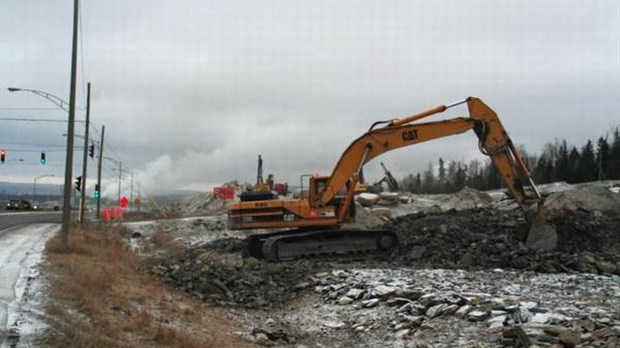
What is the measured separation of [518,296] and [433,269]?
5233 mm

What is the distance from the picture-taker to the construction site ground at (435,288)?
1059 centimetres

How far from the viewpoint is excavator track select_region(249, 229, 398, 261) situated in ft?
70.7

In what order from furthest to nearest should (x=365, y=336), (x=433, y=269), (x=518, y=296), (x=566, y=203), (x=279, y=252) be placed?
(x=566, y=203)
(x=279, y=252)
(x=433, y=269)
(x=518, y=296)
(x=365, y=336)

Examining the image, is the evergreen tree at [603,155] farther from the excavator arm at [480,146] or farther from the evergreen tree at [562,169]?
the excavator arm at [480,146]

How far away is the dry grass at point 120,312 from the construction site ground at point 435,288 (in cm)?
65

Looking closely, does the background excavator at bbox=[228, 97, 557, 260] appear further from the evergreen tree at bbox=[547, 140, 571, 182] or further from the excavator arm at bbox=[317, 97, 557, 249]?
the evergreen tree at bbox=[547, 140, 571, 182]

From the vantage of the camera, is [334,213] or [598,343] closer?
[598,343]

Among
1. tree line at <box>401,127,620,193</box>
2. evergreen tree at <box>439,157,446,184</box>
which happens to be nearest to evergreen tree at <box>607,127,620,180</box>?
tree line at <box>401,127,620,193</box>

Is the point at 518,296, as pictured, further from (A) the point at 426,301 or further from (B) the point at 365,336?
(B) the point at 365,336

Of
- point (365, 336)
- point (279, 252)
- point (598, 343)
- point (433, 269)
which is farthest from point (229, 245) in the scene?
point (598, 343)

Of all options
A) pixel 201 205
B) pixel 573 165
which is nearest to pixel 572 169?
pixel 573 165

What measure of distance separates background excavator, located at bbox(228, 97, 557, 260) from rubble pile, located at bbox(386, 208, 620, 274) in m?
1.08

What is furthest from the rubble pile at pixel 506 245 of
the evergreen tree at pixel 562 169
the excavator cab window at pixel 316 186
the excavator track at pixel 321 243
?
the evergreen tree at pixel 562 169

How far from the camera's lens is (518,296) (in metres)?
12.6
